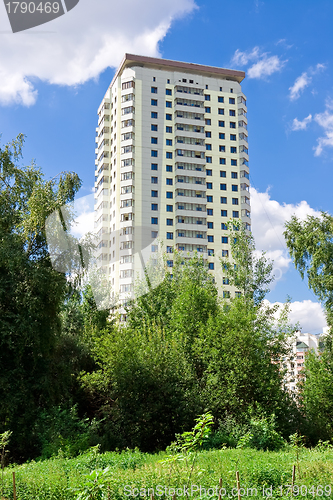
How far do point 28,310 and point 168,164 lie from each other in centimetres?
4535

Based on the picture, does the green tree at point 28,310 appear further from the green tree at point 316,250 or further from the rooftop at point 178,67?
the rooftop at point 178,67

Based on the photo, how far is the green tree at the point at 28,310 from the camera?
14742mm

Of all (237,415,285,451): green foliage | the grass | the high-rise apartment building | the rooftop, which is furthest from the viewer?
the rooftop

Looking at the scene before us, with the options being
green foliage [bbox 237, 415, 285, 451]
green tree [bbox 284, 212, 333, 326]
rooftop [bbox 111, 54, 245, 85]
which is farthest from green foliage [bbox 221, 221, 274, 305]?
rooftop [bbox 111, 54, 245, 85]

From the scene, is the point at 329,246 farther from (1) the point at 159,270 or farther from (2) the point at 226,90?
(2) the point at 226,90

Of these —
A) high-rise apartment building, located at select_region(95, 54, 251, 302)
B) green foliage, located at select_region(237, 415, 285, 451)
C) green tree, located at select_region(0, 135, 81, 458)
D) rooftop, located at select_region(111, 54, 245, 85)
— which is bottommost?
green foliage, located at select_region(237, 415, 285, 451)

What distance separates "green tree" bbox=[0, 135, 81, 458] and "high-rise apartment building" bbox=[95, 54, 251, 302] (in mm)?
34851

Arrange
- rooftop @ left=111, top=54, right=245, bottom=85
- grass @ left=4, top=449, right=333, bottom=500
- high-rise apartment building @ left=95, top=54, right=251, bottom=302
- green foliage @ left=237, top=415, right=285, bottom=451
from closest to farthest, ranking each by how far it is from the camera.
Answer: grass @ left=4, top=449, right=333, bottom=500 → green foliage @ left=237, top=415, right=285, bottom=451 → high-rise apartment building @ left=95, top=54, right=251, bottom=302 → rooftop @ left=111, top=54, right=245, bottom=85

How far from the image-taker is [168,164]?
58438mm

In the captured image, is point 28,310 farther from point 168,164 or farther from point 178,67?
point 178,67

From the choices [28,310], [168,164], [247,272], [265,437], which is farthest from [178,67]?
[265,437]

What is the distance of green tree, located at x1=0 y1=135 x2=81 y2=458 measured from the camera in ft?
48.4

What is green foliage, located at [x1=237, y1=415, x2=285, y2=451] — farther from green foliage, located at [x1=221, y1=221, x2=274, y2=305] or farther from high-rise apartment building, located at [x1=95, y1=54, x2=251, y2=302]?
high-rise apartment building, located at [x1=95, y1=54, x2=251, y2=302]

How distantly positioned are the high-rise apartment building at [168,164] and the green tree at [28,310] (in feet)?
114
